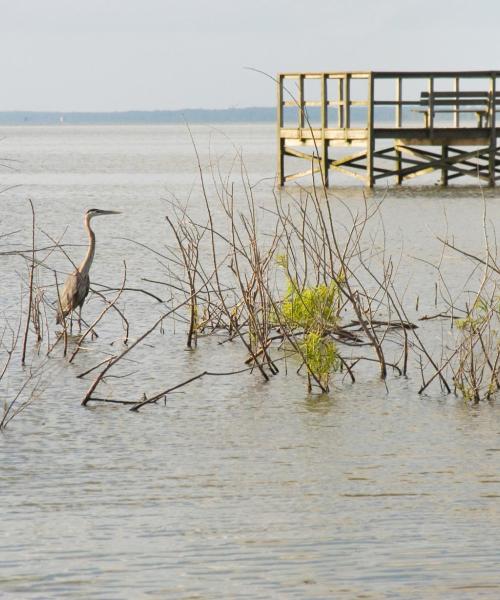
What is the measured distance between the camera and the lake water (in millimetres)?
5953

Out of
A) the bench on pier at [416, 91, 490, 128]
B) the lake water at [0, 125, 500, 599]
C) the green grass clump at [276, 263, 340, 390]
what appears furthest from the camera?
the bench on pier at [416, 91, 490, 128]

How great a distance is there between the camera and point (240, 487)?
7.40m

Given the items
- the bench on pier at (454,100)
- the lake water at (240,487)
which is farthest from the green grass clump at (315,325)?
the bench on pier at (454,100)

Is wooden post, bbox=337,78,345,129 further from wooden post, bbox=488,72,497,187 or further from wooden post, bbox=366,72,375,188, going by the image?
wooden post, bbox=488,72,497,187

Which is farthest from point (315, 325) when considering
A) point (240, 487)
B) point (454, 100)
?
point (454, 100)

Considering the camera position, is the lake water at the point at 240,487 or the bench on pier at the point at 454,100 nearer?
the lake water at the point at 240,487

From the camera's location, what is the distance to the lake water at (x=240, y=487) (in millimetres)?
5953

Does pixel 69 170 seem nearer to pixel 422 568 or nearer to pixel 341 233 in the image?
pixel 341 233

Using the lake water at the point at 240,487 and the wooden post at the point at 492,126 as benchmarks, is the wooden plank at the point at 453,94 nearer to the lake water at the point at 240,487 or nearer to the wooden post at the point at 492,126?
the wooden post at the point at 492,126

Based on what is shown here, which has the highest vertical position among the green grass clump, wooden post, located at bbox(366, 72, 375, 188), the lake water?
wooden post, located at bbox(366, 72, 375, 188)

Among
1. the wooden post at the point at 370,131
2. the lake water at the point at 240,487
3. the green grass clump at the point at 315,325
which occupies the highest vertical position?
the wooden post at the point at 370,131

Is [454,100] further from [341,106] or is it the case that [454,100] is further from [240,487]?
[240,487]

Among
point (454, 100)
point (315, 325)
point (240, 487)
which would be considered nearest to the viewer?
point (240, 487)

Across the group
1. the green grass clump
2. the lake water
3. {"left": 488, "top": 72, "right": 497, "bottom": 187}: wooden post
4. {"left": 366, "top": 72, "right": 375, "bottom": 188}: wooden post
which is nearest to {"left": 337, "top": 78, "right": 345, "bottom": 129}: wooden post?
{"left": 366, "top": 72, "right": 375, "bottom": 188}: wooden post
